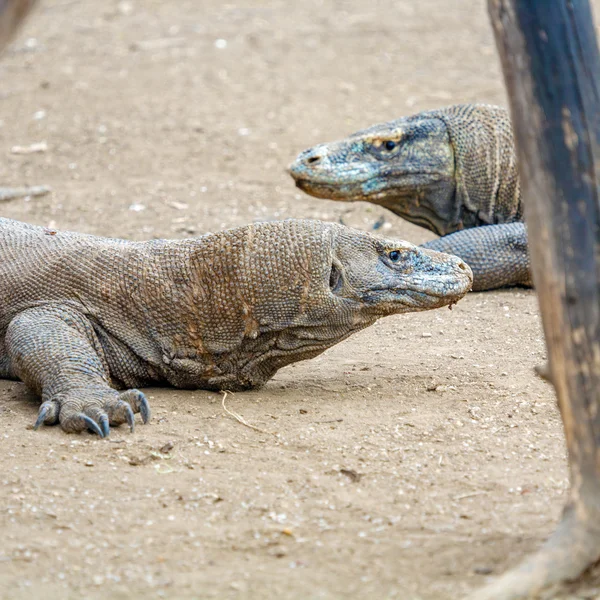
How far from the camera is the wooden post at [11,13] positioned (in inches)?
98.1

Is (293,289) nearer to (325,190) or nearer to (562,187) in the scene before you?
(562,187)

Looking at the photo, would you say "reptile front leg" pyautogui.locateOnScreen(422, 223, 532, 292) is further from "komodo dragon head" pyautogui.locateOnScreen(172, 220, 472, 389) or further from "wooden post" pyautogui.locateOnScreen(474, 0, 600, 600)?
"wooden post" pyautogui.locateOnScreen(474, 0, 600, 600)

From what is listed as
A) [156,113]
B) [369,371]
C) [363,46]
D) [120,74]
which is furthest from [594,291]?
[363,46]

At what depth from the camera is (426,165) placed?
713 centimetres

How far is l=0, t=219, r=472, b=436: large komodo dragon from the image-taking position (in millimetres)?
4629

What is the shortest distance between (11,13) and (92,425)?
82.9 inches

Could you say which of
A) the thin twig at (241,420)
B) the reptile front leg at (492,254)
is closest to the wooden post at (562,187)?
the thin twig at (241,420)

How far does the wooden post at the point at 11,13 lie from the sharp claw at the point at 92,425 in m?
2.01

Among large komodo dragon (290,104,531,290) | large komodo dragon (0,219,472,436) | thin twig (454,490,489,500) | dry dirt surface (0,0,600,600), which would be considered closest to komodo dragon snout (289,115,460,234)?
large komodo dragon (290,104,531,290)

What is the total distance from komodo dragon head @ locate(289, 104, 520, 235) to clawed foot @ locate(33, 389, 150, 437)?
307cm

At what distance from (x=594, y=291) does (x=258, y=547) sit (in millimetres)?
1384

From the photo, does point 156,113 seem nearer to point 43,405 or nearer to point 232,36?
point 232,36

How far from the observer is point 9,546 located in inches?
132

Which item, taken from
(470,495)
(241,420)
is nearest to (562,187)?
(470,495)
